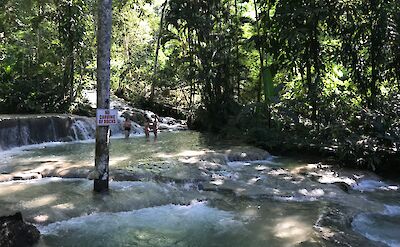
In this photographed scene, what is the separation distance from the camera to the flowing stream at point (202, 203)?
5.76 m

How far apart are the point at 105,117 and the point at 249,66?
36.3 ft

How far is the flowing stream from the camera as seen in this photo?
5.76 meters

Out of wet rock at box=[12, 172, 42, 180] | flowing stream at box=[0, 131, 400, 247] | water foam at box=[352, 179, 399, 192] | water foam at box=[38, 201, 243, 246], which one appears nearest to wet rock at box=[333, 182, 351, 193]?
flowing stream at box=[0, 131, 400, 247]

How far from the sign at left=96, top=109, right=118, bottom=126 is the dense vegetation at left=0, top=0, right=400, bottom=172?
6071 millimetres

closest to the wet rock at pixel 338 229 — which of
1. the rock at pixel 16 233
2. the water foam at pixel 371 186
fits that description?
the water foam at pixel 371 186

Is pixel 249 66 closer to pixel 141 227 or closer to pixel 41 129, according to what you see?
pixel 41 129

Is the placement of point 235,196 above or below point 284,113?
below

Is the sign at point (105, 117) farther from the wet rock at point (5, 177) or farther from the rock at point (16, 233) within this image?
the wet rock at point (5, 177)

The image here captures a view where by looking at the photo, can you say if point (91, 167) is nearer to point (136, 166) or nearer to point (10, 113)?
point (136, 166)

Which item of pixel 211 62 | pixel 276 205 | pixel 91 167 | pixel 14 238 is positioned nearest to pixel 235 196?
→ pixel 276 205

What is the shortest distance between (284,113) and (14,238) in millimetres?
9063

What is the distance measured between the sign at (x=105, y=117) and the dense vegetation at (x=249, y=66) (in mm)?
6071

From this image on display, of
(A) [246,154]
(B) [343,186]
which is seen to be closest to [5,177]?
(A) [246,154]

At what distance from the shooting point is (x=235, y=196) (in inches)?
303
